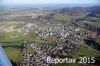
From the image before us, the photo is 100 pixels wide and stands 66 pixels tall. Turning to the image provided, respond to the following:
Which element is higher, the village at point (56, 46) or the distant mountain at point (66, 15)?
the distant mountain at point (66, 15)

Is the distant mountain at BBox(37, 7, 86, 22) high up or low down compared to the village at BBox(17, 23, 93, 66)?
up

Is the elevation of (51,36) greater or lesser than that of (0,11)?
lesser

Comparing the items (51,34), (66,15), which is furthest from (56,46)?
(66,15)

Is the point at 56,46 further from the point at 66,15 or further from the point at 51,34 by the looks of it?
the point at 66,15

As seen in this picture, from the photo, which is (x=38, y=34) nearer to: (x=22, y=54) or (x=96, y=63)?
(x=22, y=54)

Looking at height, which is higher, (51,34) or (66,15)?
(66,15)

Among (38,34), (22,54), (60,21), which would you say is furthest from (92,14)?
(22,54)

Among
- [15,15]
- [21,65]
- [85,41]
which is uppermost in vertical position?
[15,15]

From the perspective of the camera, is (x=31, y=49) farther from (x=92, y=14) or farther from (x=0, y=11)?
(x=92, y=14)
